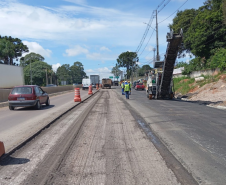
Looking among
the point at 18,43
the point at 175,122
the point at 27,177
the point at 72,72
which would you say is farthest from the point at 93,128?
the point at 72,72

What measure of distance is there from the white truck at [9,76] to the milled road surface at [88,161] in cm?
2022

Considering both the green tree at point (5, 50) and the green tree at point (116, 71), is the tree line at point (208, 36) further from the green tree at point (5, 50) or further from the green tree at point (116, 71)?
the green tree at point (116, 71)

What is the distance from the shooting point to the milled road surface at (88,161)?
4410 millimetres

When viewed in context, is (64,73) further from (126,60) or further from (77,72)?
(126,60)

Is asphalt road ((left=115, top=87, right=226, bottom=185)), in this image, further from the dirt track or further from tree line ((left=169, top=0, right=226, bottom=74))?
tree line ((left=169, top=0, right=226, bottom=74))

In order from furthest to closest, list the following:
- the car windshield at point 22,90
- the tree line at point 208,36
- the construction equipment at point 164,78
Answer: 1. the tree line at point 208,36
2. the construction equipment at point 164,78
3. the car windshield at point 22,90

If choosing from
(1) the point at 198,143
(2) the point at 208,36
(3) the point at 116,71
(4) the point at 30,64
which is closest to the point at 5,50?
(4) the point at 30,64

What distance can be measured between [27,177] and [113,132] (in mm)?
4084

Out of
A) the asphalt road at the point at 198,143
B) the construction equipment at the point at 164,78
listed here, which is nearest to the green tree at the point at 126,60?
the construction equipment at the point at 164,78

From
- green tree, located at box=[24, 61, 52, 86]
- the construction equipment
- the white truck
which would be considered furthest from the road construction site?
green tree, located at box=[24, 61, 52, 86]

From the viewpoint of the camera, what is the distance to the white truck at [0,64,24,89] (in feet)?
85.3

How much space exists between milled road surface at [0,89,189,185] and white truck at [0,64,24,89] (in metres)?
20.2

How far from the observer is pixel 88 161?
210 inches

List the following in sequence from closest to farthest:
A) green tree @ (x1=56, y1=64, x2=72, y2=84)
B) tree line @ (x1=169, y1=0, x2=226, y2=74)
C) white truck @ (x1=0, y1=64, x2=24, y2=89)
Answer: white truck @ (x1=0, y1=64, x2=24, y2=89)
tree line @ (x1=169, y1=0, x2=226, y2=74)
green tree @ (x1=56, y1=64, x2=72, y2=84)
